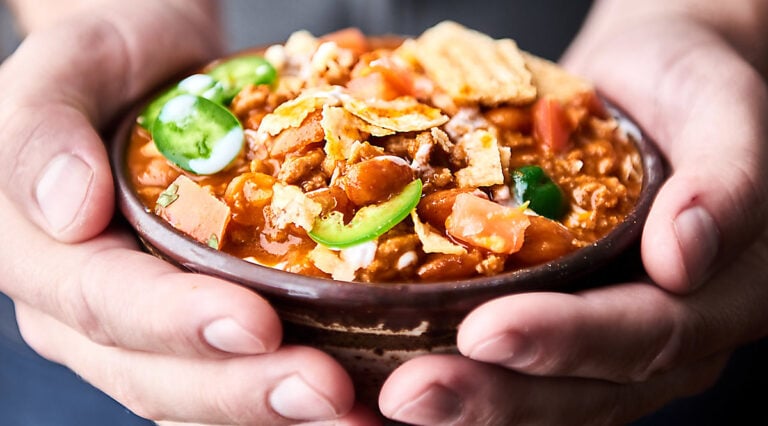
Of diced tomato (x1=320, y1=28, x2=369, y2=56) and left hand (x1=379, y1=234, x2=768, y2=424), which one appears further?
diced tomato (x1=320, y1=28, x2=369, y2=56)

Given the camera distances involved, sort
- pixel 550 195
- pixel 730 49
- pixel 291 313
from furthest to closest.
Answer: pixel 730 49, pixel 550 195, pixel 291 313

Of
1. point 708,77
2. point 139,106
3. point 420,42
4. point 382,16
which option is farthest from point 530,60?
point 382,16

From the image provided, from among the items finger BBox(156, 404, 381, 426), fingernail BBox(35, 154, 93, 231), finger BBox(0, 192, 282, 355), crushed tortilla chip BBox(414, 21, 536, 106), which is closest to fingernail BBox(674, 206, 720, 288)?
crushed tortilla chip BBox(414, 21, 536, 106)

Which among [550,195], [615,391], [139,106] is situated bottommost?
[615,391]

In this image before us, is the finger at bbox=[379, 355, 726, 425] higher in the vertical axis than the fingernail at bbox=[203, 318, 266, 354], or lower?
lower

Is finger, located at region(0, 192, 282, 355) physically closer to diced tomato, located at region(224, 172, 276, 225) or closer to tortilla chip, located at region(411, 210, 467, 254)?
diced tomato, located at region(224, 172, 276, 225)

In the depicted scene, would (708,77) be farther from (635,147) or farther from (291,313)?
(291,313)

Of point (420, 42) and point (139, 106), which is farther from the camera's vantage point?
point (420, 42)

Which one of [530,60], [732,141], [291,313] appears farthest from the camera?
[530,60]

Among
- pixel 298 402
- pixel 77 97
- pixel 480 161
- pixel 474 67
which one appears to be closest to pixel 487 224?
pixel 480 161
